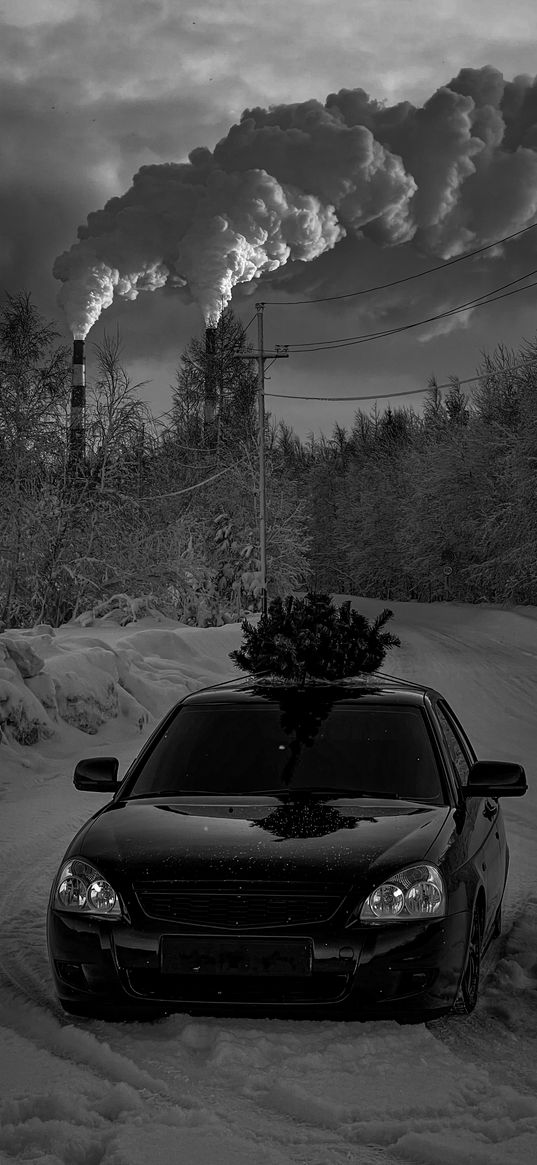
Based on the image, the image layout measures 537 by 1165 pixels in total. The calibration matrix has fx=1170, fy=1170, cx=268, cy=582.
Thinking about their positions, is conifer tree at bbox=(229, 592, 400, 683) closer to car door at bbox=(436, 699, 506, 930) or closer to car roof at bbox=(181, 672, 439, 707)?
car roof at bbox=(181, 672, 439, 707)

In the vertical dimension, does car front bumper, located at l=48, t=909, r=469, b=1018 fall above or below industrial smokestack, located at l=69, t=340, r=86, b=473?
below

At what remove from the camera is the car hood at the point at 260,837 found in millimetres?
4199

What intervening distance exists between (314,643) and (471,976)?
317 centimetres

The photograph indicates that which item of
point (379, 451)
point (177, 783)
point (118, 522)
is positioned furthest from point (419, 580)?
point (177, 783)

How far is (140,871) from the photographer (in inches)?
167

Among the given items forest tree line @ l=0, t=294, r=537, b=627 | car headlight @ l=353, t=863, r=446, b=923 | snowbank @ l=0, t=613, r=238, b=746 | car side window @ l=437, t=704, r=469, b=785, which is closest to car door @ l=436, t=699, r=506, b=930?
car side window @ l=437, t=704, r=469, b=785

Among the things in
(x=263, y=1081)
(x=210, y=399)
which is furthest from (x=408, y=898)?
(x=210, y=399)

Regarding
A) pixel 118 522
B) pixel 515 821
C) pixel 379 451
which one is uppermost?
pixel 379 451

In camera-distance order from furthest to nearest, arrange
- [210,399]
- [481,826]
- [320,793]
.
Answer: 1. [210,399]
2. [481,826]
3. [320,793]

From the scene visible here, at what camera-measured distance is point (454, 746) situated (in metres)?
5.96

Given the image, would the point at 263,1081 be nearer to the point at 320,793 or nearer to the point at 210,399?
the point at 320,793

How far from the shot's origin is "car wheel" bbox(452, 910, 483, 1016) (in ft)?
14.3

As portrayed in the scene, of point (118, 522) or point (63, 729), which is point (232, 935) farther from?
point (118, 522)

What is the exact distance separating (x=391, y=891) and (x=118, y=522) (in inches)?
912
